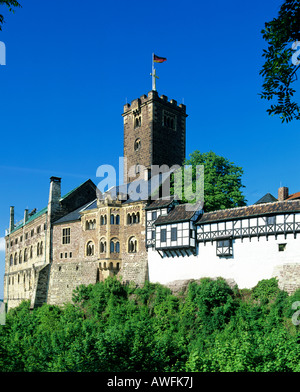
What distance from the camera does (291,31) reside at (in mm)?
10383

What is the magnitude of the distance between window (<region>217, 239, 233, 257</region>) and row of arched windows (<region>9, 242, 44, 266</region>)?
25.7 metres

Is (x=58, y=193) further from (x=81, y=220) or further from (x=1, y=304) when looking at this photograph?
(x=1, y=304)

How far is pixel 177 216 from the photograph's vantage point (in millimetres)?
42469

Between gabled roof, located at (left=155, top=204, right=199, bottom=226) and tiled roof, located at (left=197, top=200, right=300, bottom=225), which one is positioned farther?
gabled roof, located at (left=155, top=204, right=199, bottom=226)

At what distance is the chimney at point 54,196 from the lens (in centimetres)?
5566

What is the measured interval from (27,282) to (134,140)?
22770 millimetres

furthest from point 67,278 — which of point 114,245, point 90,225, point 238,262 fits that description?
point 238,262

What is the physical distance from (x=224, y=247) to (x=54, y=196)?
81.3 ft

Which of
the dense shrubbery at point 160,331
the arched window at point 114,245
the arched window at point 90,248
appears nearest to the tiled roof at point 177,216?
the dense shrubbery at point 160,331

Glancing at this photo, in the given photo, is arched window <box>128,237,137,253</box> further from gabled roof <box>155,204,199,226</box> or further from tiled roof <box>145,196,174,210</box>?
gabled roof <box>155,204,199,226</box>

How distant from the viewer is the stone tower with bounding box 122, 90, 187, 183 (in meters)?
58.0

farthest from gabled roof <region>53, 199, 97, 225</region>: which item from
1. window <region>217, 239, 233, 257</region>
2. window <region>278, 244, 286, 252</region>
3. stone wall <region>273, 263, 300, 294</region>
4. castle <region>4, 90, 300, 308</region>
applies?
stone wall <region>273, 263, 300, 294</region>

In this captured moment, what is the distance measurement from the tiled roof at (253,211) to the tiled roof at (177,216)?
121cm
